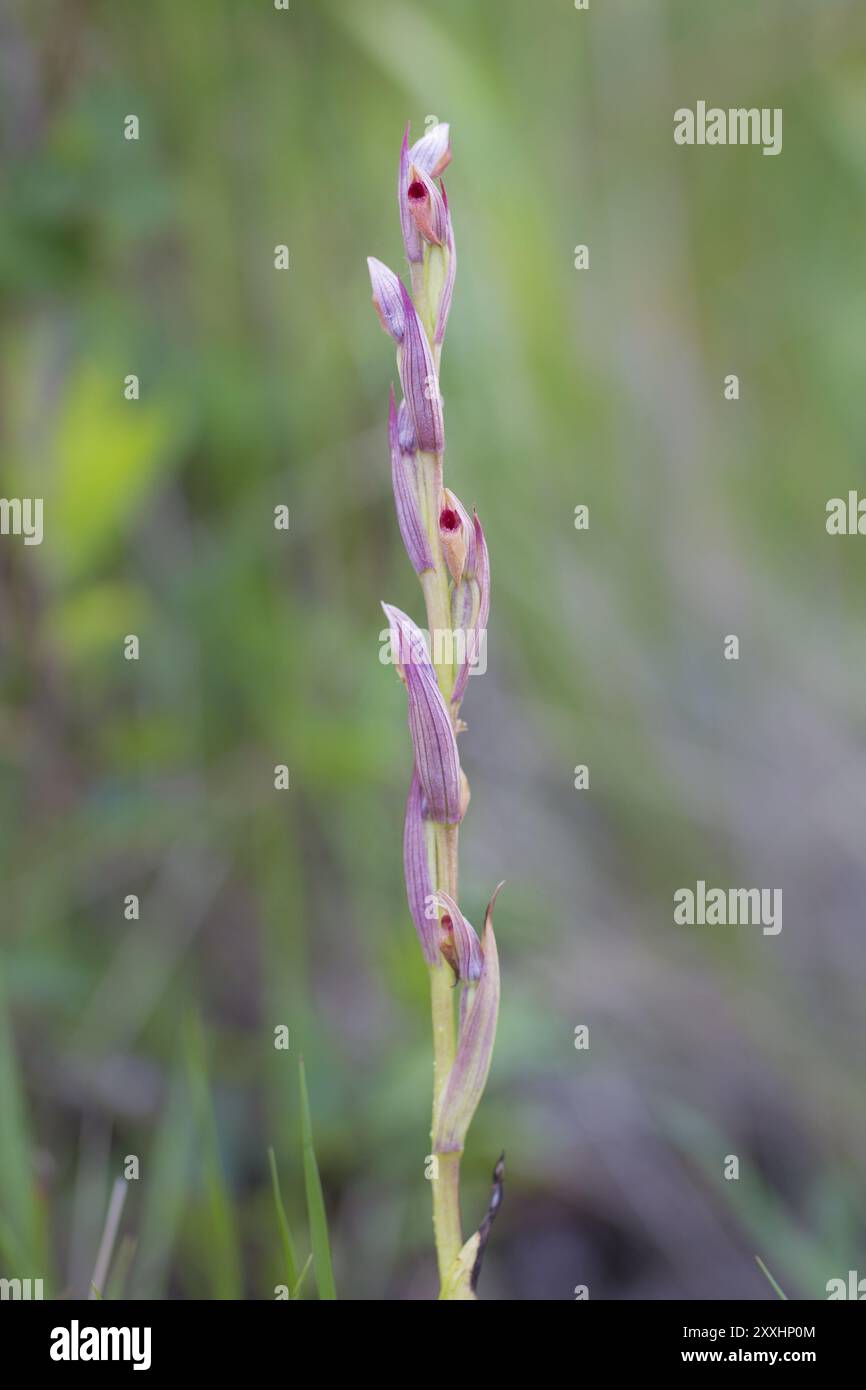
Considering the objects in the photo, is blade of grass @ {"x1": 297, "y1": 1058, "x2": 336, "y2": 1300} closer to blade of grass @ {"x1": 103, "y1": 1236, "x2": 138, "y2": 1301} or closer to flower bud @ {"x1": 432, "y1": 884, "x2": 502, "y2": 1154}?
flower bud @ {"x1": 432, "y1": 884, "x2": 502, "y2": 1154}

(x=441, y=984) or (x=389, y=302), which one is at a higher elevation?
(x=389, y=302)

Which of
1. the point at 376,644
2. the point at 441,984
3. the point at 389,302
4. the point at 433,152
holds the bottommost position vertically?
the point at 441,984

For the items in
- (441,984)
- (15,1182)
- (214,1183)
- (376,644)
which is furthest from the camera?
(376,644)

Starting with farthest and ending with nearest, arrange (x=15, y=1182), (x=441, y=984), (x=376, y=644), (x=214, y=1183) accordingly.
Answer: (x=376, y=644)
(x=15, y=1182)
(x=214, y=1183)
(x=441, y=984)

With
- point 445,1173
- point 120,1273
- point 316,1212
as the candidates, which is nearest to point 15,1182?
point 120,1273

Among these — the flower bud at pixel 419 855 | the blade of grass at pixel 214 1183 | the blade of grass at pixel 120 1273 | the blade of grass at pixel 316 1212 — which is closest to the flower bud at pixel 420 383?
→ the flower bud at pixel 419 855

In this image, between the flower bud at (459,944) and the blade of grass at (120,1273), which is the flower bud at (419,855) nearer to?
the flower bud at (459,944)

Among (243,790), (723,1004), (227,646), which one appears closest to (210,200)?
(227,646)

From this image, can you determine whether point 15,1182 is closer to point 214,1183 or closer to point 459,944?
point 214,1183
